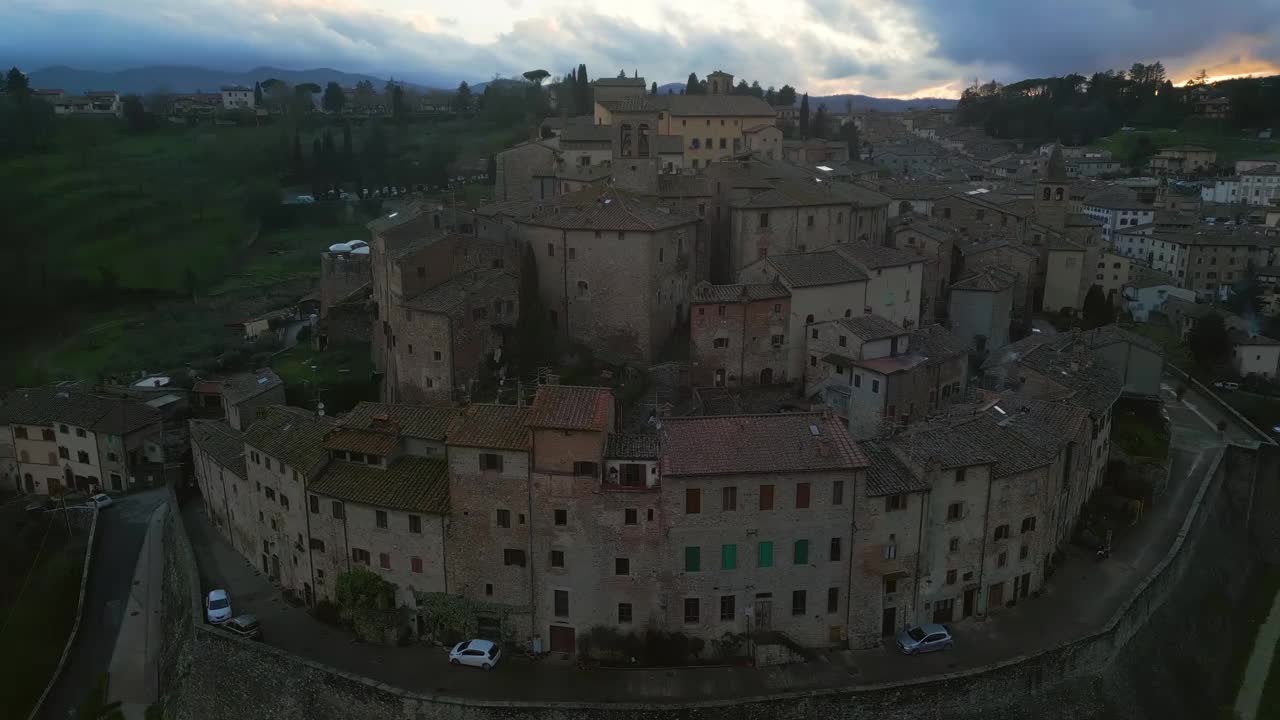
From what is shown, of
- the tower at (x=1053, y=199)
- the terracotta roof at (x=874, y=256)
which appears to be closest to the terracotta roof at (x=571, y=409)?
the terracotta roof at (x=874, y=256)

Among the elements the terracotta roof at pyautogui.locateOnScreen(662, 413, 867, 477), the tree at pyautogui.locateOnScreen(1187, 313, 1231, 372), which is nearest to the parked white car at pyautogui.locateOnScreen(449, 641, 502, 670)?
the terracotta roof at pyautogui.locateOnScreen(662, 413, 867, 477)

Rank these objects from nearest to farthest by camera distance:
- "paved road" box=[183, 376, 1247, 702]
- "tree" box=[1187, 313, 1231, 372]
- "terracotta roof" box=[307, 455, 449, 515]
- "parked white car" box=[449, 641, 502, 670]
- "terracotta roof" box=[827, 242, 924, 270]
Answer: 1. "paved road" box=[183, 376, 1247, 702]
2. "parked white car" box=[449, 641, 502, 670]
3. "terracotta roof" box=[307, 455, 449, 515]
4. "terracotta roof" box=[827, 242, 924, 270]
5. "tree" box=[1187, 313, 1231, 372]

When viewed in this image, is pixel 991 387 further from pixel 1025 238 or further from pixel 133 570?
pixel 133 570

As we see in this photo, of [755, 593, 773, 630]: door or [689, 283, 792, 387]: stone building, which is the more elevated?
[689, 283, 792, 387]: stone building

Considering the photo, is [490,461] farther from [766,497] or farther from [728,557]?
[766,497]

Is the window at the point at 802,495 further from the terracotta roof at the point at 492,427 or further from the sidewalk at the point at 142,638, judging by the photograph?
the sidewalk at the point at 142,638

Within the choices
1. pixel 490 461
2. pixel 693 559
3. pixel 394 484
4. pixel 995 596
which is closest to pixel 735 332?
pixel 693 559

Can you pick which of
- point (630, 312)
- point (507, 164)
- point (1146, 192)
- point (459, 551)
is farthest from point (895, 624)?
point (1146, 192)

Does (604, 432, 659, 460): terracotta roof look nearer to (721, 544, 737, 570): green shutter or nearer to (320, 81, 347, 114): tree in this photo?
(721, 544, 737, 570): green shutter
